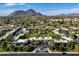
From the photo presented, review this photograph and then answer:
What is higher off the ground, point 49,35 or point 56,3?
point 56,3

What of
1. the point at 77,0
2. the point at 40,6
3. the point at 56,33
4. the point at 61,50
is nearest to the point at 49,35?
the point at 56,33

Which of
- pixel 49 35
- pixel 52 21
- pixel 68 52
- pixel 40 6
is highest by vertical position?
pixel 40 6

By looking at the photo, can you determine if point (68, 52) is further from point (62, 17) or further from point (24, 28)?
point (24, 28)

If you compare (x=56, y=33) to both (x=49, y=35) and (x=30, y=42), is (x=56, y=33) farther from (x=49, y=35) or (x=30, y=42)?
(x=30, y=42)

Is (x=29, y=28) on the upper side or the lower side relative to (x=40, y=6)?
lower

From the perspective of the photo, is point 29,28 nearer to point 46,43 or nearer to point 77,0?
point 46,43

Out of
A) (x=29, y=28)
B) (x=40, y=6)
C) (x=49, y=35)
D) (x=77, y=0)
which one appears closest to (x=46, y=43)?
(x=49, y=35)
